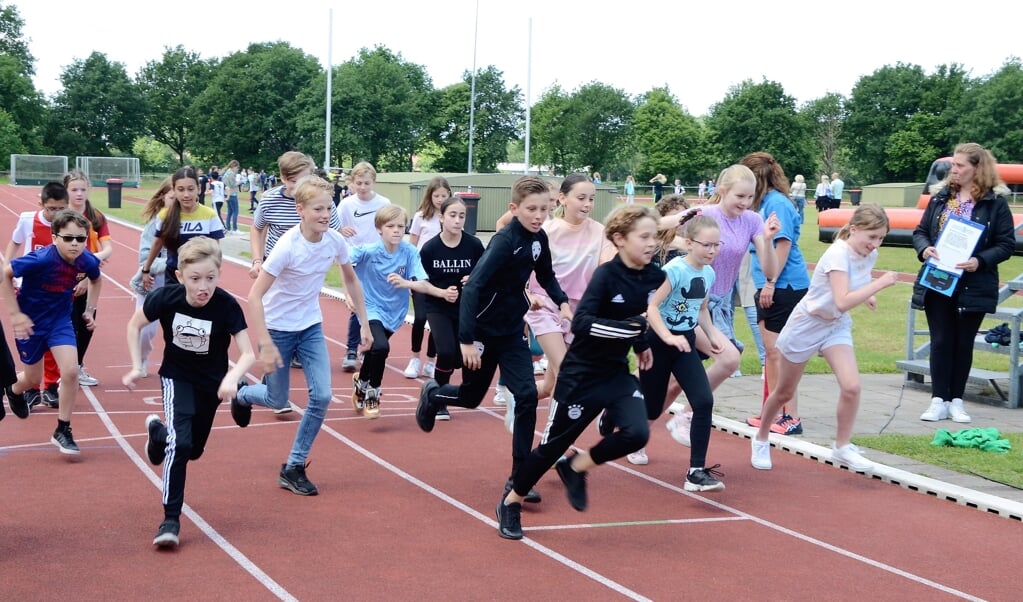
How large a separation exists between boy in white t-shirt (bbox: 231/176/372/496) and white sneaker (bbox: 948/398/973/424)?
5.46m

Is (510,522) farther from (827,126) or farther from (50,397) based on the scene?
(827,126)

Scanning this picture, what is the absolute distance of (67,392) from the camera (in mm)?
7219

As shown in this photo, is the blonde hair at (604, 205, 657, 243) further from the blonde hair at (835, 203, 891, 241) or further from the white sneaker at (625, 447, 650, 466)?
the white sneaker at (625, 447, 650, 466)

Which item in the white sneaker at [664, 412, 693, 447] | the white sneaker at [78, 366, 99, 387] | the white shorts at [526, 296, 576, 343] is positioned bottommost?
the white sneaker at [78, 366, 99, 387]

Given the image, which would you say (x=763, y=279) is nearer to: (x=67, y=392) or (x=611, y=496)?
(x=611, y=496)

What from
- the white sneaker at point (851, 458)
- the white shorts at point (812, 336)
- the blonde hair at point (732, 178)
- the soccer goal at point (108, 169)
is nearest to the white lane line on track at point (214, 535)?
the white shorts at point (812, 336)

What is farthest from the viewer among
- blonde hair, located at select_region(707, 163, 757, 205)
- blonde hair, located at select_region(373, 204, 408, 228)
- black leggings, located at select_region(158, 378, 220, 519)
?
blonde hair, located at select_region(373, 204, 408, 228)

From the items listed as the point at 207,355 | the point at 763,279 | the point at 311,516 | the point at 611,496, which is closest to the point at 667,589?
the point at 611,496

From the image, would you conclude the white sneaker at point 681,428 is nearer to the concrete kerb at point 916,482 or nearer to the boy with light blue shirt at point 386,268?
the concrete kerb at point 916,482

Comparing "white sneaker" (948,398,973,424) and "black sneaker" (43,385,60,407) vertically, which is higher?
"white sneaker" (948,398,973,424)

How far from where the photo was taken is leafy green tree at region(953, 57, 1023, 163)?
251 ft

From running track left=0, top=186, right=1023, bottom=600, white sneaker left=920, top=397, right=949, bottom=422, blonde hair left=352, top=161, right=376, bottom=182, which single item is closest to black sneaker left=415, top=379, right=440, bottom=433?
running track left=0, top=186, right=1023, bottom=600

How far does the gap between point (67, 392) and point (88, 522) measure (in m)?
1.52

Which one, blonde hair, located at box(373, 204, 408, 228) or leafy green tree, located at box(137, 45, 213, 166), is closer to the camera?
blonde hair, located at box(373, 204, 408, 228)
